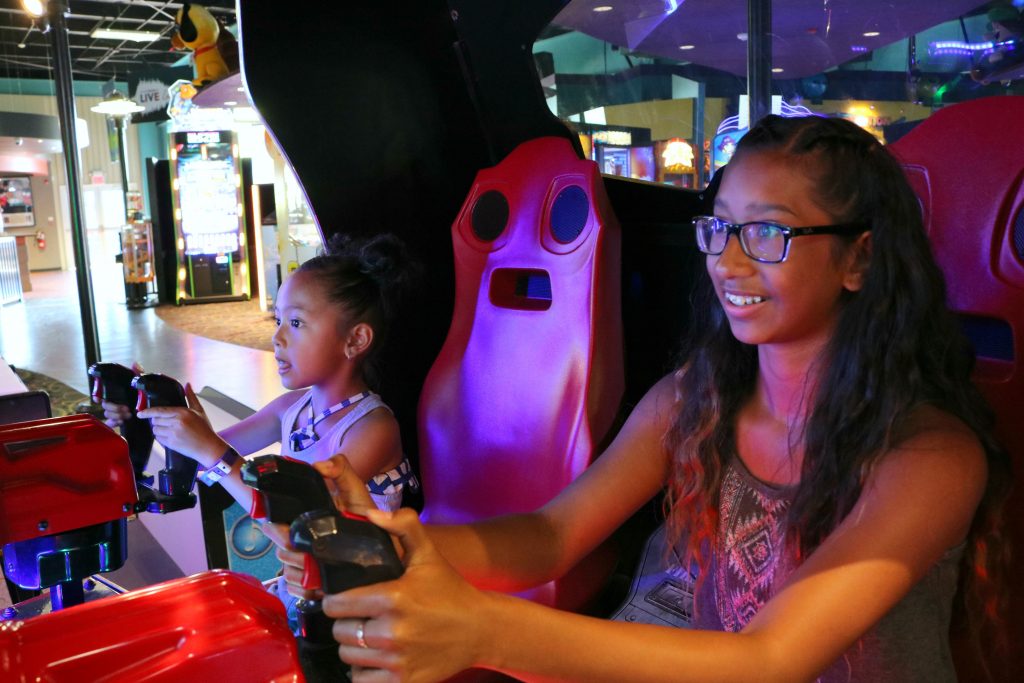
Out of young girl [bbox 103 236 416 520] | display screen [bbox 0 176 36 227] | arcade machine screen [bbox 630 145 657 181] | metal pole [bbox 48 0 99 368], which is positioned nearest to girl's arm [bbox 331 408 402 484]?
young girl [bbox 103 236 416 520]

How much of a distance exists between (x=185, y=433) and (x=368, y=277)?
474 millimetres

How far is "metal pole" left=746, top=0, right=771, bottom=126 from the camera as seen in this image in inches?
59.5

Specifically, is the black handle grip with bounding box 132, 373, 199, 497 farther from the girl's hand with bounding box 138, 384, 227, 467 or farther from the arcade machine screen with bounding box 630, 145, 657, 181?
the arcade machine screen with bounding box 630, 145, 657, 181

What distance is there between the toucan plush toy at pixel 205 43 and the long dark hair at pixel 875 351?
21.4 ft

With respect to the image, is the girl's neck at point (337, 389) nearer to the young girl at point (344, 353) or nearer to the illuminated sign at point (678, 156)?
the young girl at point (344, 353)

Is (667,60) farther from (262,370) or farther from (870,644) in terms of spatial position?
(262,370)

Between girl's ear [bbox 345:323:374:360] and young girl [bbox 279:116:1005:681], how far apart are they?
0.67 m

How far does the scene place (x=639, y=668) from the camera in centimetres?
67

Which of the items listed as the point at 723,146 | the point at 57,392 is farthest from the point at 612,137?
the point at 57,392

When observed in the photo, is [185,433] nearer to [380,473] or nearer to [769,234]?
[380,473]

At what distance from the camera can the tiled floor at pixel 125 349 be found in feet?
16.0

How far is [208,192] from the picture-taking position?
945 cm

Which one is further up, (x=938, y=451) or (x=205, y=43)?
(x=205, y=43)

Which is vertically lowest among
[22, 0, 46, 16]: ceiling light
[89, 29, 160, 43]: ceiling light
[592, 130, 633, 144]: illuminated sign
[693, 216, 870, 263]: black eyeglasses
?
[693, 216, 870, 263]: black eyeglasses
